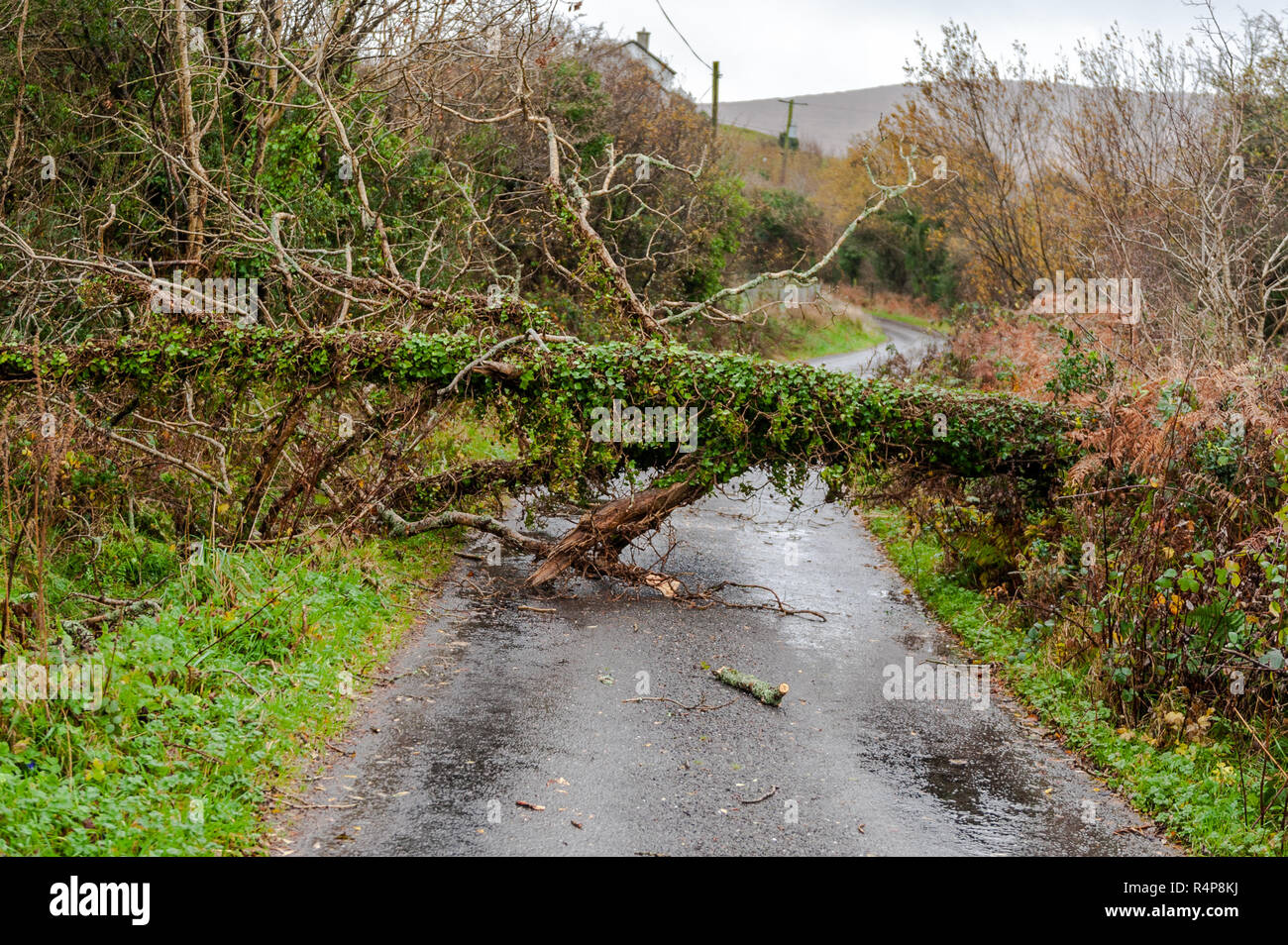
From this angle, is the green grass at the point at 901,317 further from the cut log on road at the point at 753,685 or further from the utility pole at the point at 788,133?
the cut log on road at the point at 753,685

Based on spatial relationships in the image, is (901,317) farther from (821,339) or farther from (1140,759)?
(1140,759)

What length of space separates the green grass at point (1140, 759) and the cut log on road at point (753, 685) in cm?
209

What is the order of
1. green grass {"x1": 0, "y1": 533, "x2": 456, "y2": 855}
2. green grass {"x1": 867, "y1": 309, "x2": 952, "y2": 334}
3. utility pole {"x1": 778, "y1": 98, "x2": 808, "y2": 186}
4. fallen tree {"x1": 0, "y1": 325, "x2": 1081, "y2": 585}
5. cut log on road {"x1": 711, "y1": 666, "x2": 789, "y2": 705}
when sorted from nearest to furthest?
1. green grass {"x1": 0, "y1": 533, "x2": 456, "y2": 855}
2. cut log on road {"x1": 711, "y1": 666, "x2": 789, "y2": 705}
3. fallen tree {"x1": 0, "y1": 325, "x2": 1081, "y2": 585}
4. green grass {"x1": 867, "y1": 309, "x2": 952, "y2": 334}
5. utility pole {"x1": 778, "y1": 98, "x2": 808, "y2": 186}

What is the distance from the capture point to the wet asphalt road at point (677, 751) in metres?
5.89

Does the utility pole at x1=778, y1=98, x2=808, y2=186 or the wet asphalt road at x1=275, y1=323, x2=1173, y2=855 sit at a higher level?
the utility pole at x1=778, y1=98, x2=808, y2=186

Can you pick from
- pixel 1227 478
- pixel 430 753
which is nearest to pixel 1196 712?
pixel 1227 478

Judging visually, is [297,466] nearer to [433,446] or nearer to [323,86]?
[433,446]

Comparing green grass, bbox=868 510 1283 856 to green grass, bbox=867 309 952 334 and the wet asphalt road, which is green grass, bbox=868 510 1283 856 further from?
green grass, bbox=867 309 952 334

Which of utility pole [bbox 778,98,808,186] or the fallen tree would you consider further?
utility pole [bbox 778,98,808,186]

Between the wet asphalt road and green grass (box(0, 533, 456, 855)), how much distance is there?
333 millimetres

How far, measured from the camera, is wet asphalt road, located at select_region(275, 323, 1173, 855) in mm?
5895

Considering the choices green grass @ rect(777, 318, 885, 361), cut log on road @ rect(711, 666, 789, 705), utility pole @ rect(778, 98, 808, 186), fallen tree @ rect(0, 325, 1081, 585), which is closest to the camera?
cut log on road @ rect(711, 666, 789, 705)

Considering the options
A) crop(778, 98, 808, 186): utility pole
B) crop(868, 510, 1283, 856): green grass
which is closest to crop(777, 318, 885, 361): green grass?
crop(778, 98, 808, 186): utility pole

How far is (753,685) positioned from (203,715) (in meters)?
4.22
